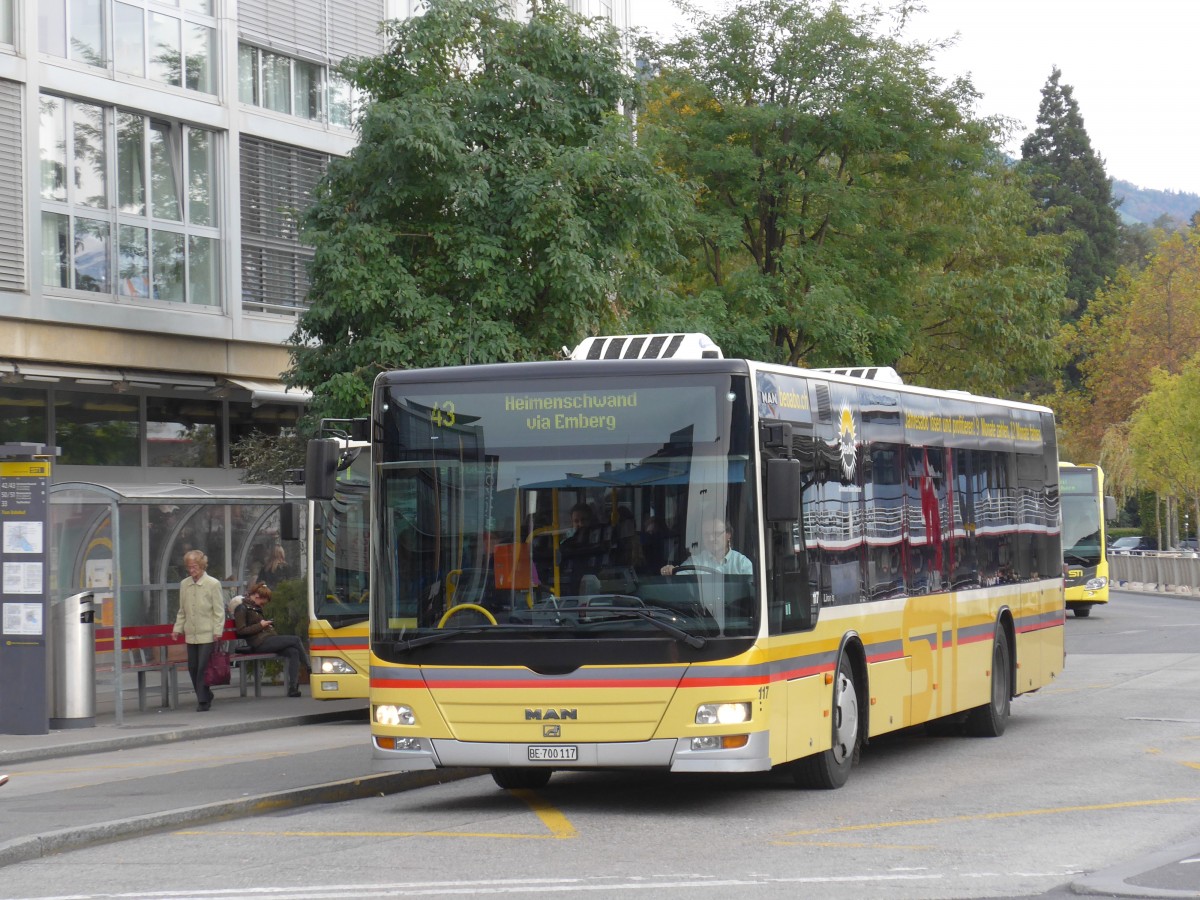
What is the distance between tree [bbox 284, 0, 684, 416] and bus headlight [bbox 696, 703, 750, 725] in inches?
453

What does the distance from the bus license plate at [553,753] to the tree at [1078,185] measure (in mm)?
96078

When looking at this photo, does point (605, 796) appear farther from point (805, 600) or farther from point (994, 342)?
point (994, 342)

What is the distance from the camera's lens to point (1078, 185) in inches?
4230

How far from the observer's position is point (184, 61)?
27266mm

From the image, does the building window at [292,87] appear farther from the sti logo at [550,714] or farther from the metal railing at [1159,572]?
the metal railing at [1159,572]

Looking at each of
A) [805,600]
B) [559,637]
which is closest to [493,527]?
[559,637]

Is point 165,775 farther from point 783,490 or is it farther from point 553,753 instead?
point 783,490

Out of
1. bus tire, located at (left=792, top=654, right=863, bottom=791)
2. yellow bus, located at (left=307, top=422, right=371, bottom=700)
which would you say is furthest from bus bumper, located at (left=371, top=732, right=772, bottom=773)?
yellow bus, located at (left=307, top=422, right=371, bottom=700)

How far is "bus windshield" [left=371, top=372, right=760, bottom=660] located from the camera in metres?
10.7

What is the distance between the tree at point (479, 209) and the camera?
21953mm

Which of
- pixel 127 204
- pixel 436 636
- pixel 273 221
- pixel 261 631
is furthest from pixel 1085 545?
pixel 436 636

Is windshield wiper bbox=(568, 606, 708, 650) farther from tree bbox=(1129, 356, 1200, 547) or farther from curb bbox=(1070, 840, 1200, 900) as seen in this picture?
tree bbox=(1129, 356, 1200, 547)

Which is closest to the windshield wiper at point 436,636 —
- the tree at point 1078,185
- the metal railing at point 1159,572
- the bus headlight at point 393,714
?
the bus headlight at point 393,714

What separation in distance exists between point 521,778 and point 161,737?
20.8 ft
